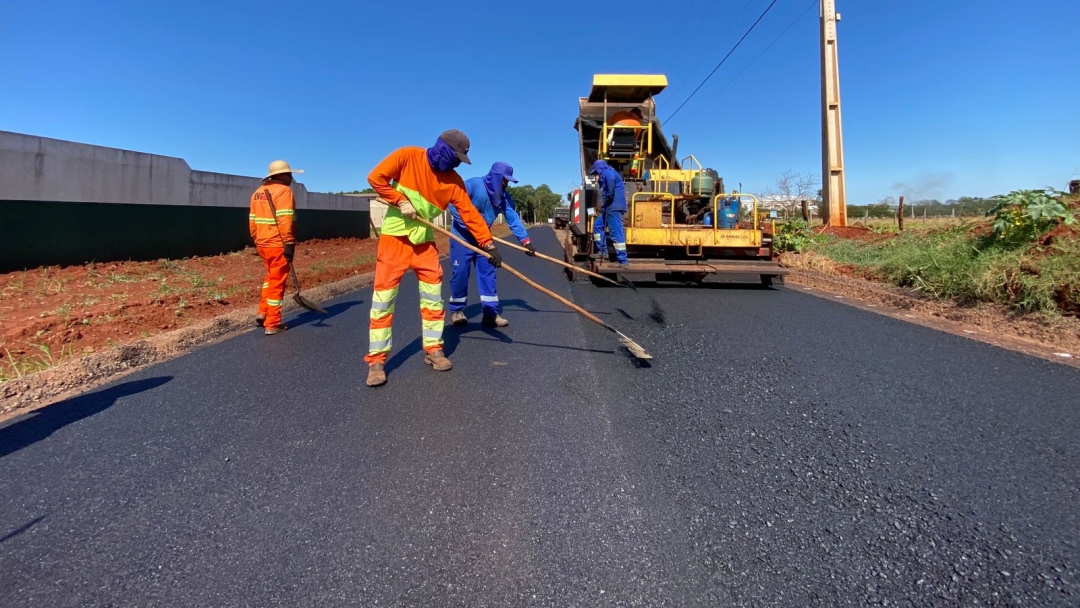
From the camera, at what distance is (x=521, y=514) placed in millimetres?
2205

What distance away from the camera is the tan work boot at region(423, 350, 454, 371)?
13.5 ft

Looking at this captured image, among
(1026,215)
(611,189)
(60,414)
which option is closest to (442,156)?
(60,414)

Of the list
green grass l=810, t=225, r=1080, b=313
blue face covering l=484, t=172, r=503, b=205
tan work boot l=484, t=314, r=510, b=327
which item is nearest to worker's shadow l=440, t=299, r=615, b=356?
tan work boot l=484, t=314, r=510, b=327

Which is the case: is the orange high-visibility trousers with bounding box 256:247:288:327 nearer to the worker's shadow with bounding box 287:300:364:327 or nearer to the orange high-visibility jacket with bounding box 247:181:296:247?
the orange high-visibility jacket with bounding box 247:181:296:247

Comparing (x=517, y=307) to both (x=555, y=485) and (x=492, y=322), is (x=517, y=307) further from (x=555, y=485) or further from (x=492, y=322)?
(x=555, y=485)

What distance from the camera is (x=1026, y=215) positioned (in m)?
6.93

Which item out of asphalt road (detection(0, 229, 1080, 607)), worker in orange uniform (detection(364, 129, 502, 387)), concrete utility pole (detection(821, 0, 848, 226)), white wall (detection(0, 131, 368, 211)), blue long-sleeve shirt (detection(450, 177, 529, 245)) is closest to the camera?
asphalt road (detection(0, 229, 1080, 607))

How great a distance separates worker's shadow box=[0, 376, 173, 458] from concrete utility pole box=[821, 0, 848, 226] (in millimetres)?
18312

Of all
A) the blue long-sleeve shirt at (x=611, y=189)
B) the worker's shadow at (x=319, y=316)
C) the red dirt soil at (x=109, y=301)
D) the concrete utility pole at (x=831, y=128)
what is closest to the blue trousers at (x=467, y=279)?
the worker's shadow at (x=319, y=316)

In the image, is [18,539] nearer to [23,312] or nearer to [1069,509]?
[1069,509]

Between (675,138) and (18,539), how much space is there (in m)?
11.6

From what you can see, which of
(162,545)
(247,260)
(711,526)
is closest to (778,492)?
(711,526)

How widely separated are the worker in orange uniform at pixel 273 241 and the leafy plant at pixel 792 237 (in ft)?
38.0

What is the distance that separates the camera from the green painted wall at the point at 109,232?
772 cm
